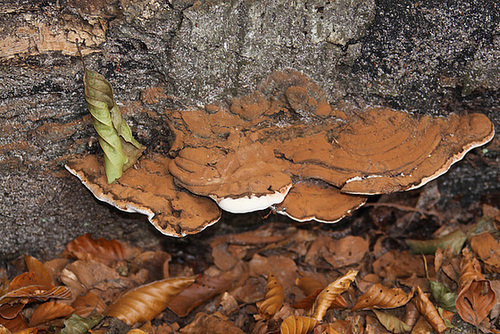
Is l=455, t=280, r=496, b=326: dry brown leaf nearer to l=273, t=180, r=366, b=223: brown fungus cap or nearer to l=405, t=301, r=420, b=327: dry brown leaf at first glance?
l=405, t=301, r=420, b=327: dry brown leaf

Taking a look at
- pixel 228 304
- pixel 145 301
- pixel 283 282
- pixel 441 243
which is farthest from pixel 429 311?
pixel 145 301

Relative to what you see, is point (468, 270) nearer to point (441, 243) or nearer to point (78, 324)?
point (441, 243)

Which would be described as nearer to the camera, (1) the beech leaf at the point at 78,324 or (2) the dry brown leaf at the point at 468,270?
(1) the beech leaf at the point at 78,324

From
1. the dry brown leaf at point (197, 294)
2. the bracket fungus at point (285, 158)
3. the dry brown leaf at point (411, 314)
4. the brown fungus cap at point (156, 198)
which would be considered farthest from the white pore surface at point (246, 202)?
the dry brown leaf at point (411, 314)

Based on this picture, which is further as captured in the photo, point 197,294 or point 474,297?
point 197,294

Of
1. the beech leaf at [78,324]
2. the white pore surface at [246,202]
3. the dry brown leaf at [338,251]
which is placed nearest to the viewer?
the white pore surface at [246,202]

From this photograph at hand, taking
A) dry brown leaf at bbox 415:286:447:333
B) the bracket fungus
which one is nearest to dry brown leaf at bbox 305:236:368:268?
dry brown leaf at bbox 415:286:447:333

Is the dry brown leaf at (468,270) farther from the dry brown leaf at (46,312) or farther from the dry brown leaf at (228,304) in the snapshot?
the dry brown leaf at (46,312)
